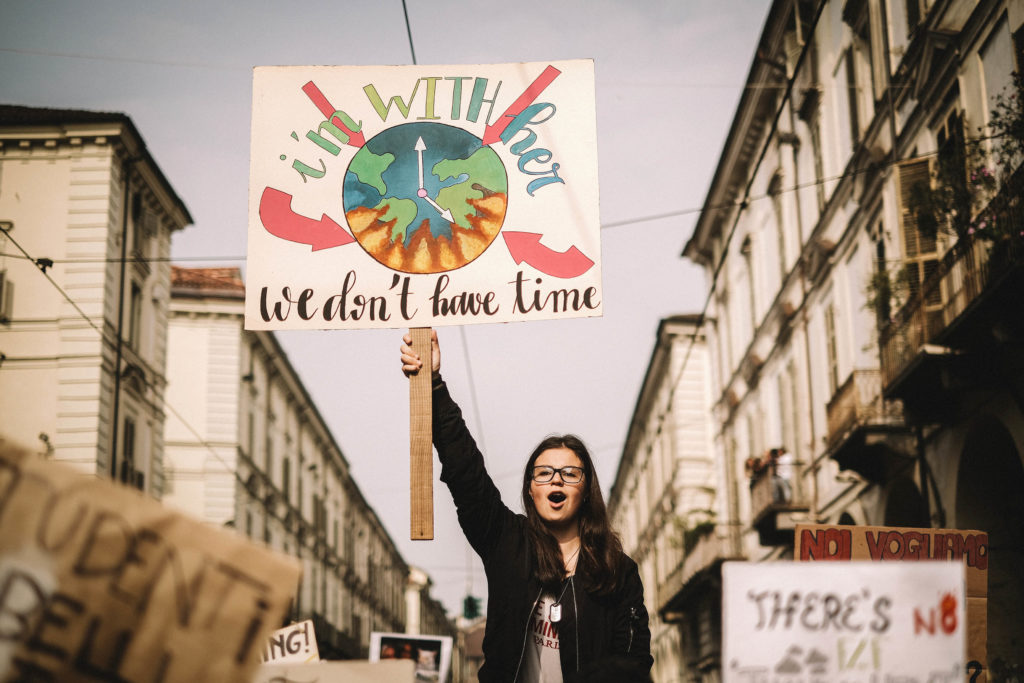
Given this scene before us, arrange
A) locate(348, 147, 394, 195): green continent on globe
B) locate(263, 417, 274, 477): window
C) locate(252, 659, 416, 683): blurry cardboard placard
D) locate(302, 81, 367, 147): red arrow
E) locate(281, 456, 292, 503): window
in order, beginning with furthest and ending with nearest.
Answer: locate(281, 456, 292, 503): window < locate(263, 417, 274, 477): window < locate(302, 81, 367, 147): red arrow < locate(348, 147, 394, 195): green continent on globe < locate(252, 659, 416, 683): blurry cardboard placard

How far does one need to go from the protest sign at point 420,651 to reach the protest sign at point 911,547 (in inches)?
245

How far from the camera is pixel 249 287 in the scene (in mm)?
4953

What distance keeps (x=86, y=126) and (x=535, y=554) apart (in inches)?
987

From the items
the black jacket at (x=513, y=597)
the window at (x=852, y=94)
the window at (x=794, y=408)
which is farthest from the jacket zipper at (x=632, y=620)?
the window at (x=794, y=408)

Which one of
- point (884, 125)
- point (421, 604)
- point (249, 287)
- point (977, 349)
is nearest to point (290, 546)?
point (884, 125)

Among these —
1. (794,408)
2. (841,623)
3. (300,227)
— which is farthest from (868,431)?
(841,623)

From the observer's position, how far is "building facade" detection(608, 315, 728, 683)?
36.2 meters

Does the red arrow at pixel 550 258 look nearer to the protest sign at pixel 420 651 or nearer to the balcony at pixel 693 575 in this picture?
the protest sign at pixel 420 651

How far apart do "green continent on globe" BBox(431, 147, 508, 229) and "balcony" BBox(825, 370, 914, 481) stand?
12.0m

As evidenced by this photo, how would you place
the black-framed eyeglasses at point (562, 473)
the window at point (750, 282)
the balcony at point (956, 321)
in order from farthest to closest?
the window at point (750, 282) → the balcony at point (956, 321) → the black-framed eyeglasses at point (562, 473)

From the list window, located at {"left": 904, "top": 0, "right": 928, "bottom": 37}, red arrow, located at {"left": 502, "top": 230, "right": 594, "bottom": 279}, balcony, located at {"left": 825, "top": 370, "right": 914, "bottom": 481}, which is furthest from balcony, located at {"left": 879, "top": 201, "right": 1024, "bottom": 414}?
red arrow, located at {"left": 502, "top": 230, "right": 594, "bottom": 279}

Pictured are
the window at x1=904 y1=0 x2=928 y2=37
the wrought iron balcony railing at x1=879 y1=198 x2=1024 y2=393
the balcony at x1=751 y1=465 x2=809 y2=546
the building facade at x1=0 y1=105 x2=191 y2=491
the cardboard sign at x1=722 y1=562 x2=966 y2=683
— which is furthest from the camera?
the building facade at x1=0 y1=105 x2=191 y2=491

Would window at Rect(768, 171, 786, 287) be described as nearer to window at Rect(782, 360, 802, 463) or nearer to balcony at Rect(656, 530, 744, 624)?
window at Rect(782, 360, 802, 463)

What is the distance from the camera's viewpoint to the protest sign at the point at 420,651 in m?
11.3
